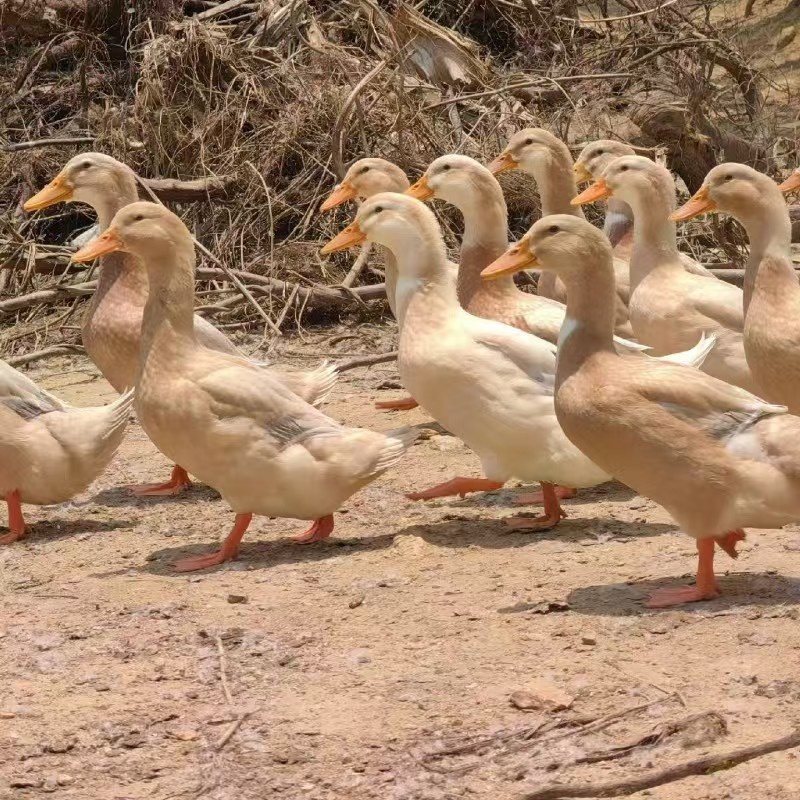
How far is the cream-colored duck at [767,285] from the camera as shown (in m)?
5.58

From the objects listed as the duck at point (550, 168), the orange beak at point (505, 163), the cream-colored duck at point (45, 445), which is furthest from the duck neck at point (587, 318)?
the orange beak at point (505, 163)

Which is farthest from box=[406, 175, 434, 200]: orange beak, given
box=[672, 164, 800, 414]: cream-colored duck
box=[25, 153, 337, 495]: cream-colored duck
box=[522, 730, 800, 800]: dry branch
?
box=[522, 730, 800, 800]: dry branch

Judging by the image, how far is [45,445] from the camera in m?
5.50

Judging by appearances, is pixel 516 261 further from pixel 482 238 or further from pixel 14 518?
pixel 14 518

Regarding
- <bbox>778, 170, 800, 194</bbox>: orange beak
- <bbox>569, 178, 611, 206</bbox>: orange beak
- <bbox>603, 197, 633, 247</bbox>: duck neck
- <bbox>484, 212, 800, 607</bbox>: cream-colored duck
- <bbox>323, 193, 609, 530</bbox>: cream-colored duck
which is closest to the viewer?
<bbox>484, 212, 800, 607</bbox>: cream-colored duck

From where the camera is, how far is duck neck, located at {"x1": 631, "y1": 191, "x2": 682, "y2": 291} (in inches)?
267

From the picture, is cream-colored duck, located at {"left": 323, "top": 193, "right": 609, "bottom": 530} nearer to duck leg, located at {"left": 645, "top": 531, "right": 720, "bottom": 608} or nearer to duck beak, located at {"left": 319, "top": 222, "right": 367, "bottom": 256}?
duck beak, located at {"left": 319, "top": 222, "right": 367, "bottom": 256}

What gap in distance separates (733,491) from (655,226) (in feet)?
9.00

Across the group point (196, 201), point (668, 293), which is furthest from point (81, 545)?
point (196, 201)

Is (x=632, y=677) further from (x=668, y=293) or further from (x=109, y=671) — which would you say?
(x=668, y=293)

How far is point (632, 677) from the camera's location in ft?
12.6

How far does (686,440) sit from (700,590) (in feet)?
1.54

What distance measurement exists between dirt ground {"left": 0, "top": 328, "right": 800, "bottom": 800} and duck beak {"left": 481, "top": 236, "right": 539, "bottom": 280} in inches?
39.0

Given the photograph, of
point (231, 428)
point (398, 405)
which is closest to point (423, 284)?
point (231, 428)
